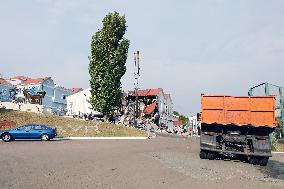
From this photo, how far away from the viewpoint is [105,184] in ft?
34.8

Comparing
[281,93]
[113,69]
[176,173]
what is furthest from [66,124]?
[176,173]

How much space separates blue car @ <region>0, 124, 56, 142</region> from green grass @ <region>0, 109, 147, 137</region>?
6187 mm

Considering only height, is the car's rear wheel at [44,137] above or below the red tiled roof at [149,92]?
below

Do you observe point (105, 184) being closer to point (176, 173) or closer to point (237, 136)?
point (176, 173)

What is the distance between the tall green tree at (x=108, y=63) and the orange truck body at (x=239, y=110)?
28675 mm

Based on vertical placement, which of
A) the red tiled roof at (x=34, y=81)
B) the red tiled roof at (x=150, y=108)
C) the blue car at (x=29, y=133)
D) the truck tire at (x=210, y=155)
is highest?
the red tiled roof at (x=34, y=81)

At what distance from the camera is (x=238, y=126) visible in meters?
18.2

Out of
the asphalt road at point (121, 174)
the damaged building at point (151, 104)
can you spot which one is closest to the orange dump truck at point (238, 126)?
the asphalt road at point (121, 174)

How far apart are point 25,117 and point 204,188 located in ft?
109

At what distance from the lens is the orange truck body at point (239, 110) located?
1808cm

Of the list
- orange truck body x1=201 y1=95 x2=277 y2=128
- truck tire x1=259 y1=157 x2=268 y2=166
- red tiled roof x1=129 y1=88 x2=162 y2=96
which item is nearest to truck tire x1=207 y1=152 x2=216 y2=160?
orange truck body x1=201 y1=95 x2=277 y2=128

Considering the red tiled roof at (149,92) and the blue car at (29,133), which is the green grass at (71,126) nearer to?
the blue car at (29,133)

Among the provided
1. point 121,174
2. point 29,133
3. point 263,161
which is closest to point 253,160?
point 263,161

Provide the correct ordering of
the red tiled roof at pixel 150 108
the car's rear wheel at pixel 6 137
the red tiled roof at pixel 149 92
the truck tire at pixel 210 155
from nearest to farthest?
1. the truck tire at pixel 210 155
2. the car's rear wheel at pixel 6 137
3. the red tiled roof at pixel 150 108
4. the red tiled roof at pixel 149 92
